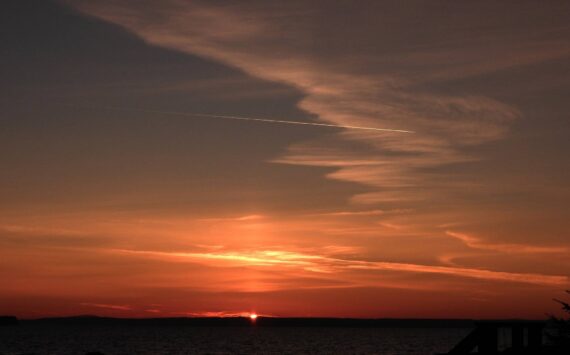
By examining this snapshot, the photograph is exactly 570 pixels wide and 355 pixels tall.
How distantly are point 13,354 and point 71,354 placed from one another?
11.5 m

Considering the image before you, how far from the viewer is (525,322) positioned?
27172mm

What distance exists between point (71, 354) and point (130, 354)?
790cm

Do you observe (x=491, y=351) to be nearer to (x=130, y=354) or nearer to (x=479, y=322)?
(x=479, y=322)

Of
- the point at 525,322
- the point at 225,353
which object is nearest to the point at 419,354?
the point at 225,353

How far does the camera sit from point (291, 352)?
11856cm

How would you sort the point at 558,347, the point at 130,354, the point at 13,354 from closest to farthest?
the point at 558,347 < the point at 13,354 < the point at 130,354

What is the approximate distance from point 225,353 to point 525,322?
89.2 meters

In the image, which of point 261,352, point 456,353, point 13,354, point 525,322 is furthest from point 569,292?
point 261,352

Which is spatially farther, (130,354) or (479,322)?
(130,354)

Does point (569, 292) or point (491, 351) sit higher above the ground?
point (569, 292)

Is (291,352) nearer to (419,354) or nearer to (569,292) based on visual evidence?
(419,354)

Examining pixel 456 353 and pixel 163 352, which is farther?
pixel 163 352

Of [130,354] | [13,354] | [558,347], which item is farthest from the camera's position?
[130,354]

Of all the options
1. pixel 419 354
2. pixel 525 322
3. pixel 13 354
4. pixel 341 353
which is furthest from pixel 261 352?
pixel 525 322
